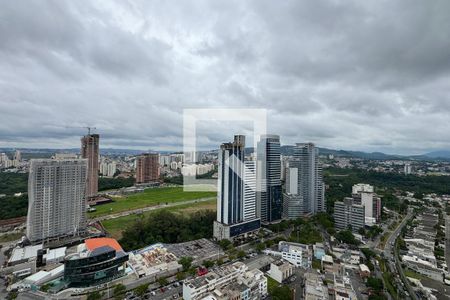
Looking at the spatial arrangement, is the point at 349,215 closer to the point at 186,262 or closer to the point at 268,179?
the point at 268,179

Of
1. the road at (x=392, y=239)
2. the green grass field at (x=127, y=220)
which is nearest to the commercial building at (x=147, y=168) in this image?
the green grass field at (x=127, y=220)

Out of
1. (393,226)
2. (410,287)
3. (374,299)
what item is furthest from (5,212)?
(393,226)

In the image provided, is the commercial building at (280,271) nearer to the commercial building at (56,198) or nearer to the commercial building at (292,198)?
the commercial building at (292,198)

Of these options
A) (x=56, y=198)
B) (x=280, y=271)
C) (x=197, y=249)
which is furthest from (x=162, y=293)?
(x=56, y=198)

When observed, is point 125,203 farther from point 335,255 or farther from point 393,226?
point 393,226

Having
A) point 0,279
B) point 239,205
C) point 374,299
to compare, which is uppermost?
point 239,205

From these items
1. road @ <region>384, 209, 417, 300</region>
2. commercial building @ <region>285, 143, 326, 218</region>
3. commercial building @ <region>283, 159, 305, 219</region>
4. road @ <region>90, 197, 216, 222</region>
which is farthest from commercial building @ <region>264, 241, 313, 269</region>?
road @ <region>90, 197, 216, 222</region>

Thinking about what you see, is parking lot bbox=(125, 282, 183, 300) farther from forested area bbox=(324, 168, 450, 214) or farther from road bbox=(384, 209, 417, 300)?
forested area bbox=(324, 168, 450, 214)
